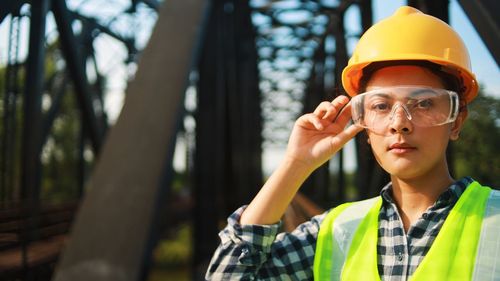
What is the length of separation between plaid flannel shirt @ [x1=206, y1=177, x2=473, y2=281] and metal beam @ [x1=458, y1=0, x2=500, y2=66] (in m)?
0.46

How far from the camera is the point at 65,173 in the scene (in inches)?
736

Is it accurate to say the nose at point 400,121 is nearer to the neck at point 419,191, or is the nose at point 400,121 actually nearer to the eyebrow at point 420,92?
the eyebrow at point 420,92

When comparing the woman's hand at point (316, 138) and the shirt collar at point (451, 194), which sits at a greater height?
the woman's hand at point (316, 138)

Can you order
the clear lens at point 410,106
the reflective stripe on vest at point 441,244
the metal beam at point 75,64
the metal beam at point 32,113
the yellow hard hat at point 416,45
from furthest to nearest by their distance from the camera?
the metal beam at point 75,64
the metal beam at point 32,113
the yellow hard hat at point 416,45
the clear lens at point 410,106
the reflective stripe on vest at point 441,244

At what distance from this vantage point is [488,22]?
183 cm

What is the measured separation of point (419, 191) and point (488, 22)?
0.63 m

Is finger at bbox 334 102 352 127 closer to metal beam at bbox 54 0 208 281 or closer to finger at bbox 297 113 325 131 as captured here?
finger at bbox 297 113 325 131

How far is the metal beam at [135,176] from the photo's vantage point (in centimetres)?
134

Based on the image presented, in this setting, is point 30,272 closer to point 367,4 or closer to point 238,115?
point 367,4

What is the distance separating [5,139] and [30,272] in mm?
773

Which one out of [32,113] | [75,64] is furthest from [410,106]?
[75,64]

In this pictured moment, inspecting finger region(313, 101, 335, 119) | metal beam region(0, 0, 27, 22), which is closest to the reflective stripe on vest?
finger region(313, 101, 335, 119)

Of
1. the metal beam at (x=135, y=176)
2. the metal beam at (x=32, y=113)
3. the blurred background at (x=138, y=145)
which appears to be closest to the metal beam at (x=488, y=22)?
the blurred background at (x=138, y=145)

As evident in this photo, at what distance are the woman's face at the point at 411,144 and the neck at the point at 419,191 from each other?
20 mm
